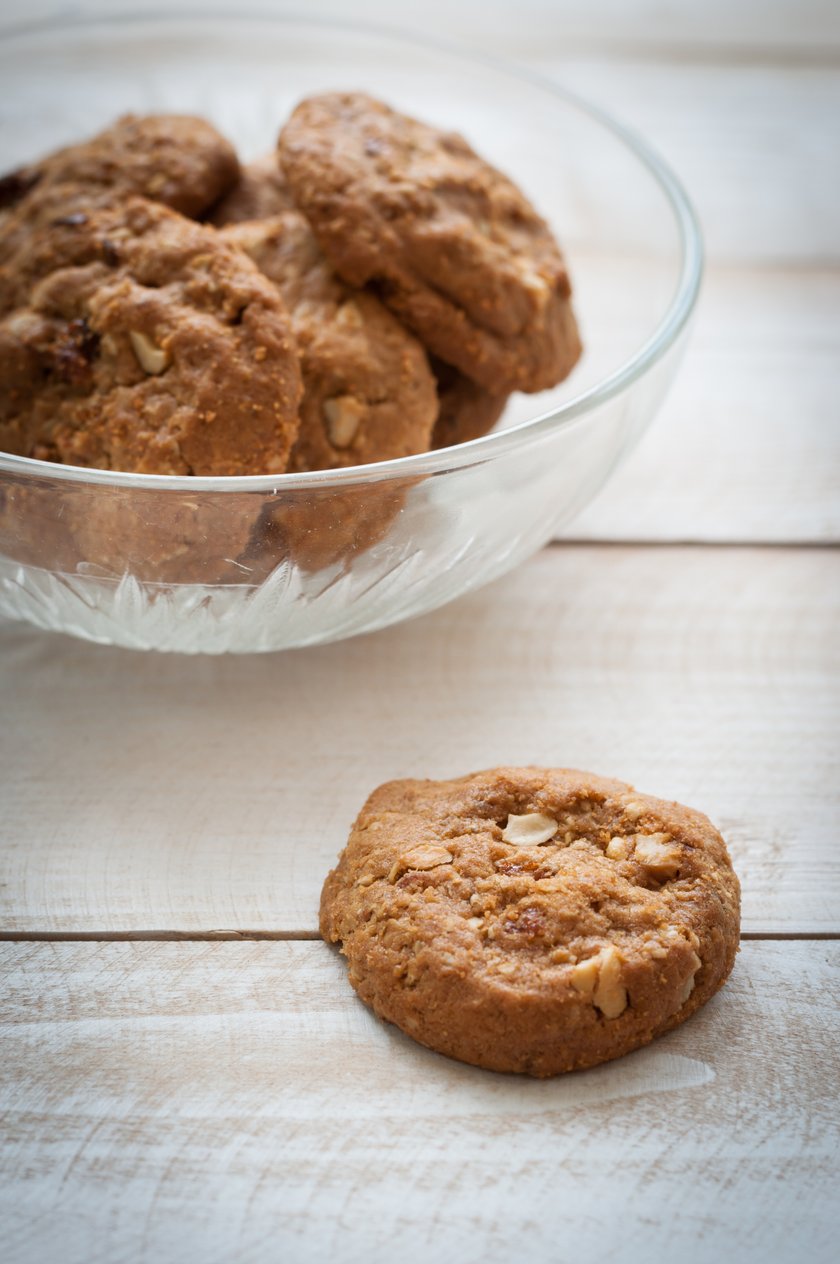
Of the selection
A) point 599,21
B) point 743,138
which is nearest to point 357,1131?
point 743,138

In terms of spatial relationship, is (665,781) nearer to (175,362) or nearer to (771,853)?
(771,853)

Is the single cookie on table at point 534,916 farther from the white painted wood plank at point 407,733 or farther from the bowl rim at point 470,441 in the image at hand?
the bowl rim at point 470,441

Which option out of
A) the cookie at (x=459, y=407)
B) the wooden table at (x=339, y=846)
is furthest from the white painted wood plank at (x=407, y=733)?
the cookie at (x=459, y=407)

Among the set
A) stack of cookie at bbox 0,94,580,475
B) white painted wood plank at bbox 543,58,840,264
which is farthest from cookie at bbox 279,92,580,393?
white painted wood plank at bbox 543,58,840,264

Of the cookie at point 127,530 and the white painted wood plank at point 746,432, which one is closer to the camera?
the cookie at point 127,530

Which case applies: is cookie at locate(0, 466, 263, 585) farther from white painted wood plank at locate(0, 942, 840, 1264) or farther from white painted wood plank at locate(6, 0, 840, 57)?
white painted wood plank at locate(6, 0, 840, 57)

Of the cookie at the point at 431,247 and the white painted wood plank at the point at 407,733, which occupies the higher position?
the cookie at the point at 431,247

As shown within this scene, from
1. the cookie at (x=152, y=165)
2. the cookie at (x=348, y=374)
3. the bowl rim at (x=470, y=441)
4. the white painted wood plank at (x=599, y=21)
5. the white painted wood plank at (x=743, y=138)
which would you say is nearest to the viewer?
the bowl rim at (x=470, y=441)
